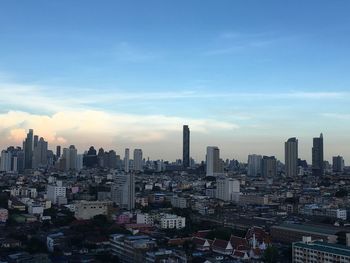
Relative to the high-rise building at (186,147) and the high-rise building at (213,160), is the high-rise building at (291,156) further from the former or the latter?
the high-rise building at (186,147)

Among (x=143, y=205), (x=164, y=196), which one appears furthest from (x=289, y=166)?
(x=143, y=205)

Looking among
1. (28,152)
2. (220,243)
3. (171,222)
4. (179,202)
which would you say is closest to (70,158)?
(28,152)

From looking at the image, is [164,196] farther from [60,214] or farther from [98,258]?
[98,258]

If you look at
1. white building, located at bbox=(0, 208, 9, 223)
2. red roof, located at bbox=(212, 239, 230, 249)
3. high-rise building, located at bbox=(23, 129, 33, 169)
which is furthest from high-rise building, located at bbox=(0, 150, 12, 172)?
red roof, located at bbox=(212, 239, 230, 249)

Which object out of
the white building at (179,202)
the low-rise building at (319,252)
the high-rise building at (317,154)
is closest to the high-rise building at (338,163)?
the high-rise building at (317,154)

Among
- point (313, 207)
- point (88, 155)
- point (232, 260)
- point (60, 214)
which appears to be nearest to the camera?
point (232, 260)

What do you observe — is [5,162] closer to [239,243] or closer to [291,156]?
[291,156]
